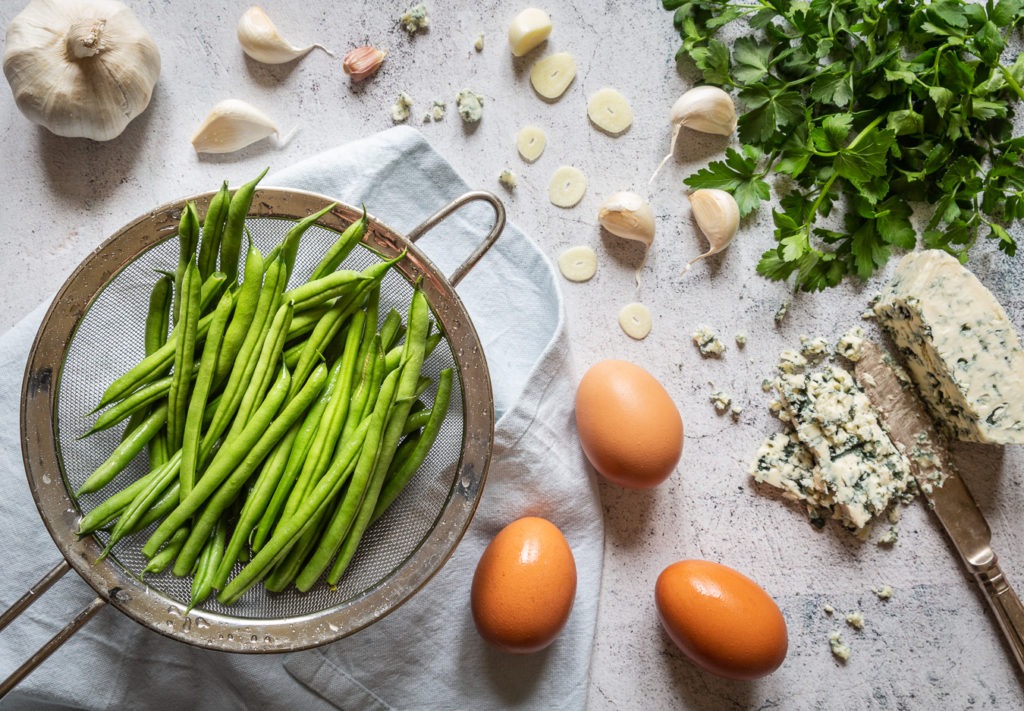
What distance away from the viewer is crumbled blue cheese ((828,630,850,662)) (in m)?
1.60

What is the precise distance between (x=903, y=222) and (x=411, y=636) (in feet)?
4.34

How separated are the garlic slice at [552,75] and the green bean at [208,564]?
107 cm

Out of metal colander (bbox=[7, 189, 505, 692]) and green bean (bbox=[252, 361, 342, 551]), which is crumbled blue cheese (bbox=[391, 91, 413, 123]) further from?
green bean (bbox=[252, 361, 342, 551])

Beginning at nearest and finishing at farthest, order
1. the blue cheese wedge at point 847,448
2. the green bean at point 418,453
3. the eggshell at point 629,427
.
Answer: the green bean at point 418,453, the eggshell at point 629,427, the blue cheese wedge at point 847,448

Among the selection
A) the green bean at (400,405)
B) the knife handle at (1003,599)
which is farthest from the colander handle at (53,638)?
the knife handle at (1003,599)

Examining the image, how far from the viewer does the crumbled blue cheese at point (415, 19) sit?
1.62 metres

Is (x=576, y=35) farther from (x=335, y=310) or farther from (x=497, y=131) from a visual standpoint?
(x=335, y=310)

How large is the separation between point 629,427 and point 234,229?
79 cm

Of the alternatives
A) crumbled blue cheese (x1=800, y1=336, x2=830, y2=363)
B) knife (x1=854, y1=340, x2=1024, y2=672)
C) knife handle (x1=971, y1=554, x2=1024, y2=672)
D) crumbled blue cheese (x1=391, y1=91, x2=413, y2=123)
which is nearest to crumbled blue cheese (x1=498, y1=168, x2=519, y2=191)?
crumbled blue cheese (x1=391, y1=91, x2=413, y2=123)

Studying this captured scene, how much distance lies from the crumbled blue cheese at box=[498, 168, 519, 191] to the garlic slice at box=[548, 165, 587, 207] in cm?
8

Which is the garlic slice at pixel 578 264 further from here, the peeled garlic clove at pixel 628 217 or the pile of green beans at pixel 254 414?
the pile of green beans at pixel 254 414

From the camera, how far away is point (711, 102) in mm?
1586

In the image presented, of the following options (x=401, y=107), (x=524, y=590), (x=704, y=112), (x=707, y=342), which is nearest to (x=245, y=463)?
(x=524, y=590)

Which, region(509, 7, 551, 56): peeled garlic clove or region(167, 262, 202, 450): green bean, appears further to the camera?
region(509, 7, 551, 56): peeled garlic clove
